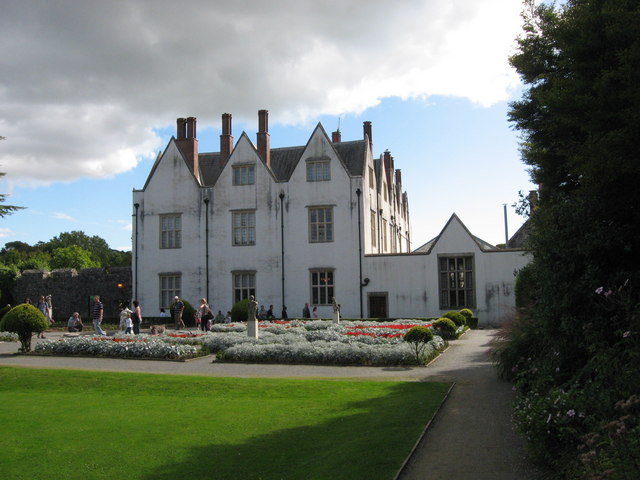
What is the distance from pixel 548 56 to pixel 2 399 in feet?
44.5

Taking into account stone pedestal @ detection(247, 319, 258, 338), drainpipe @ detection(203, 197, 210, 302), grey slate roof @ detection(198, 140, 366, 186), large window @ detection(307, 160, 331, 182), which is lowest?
stone pedestal @ detection(247, 319, 258, 338)

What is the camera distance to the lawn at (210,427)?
7.07 m

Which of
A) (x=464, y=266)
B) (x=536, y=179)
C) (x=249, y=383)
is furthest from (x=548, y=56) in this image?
(x=464, y=266)

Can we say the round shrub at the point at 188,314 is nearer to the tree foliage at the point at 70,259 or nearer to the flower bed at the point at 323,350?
the flower bed at the point at 323,350

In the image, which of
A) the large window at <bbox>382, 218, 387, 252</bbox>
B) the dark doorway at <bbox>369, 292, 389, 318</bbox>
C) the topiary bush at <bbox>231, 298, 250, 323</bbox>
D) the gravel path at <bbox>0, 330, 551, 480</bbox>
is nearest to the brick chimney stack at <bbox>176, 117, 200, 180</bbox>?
the topiary bush at <bbox>231, 298, 250, 323</bbox>

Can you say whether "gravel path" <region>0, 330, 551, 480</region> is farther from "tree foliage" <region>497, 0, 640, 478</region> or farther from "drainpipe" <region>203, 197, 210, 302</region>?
"drainpipe" <region>203, 197, 210, 302</region>

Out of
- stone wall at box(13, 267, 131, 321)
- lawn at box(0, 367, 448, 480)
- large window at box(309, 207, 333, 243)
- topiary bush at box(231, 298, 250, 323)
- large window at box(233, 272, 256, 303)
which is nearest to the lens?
lawn at box(0, 367, 448, 480)

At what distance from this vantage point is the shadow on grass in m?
6.79

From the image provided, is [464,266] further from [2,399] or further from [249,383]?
[2,399]

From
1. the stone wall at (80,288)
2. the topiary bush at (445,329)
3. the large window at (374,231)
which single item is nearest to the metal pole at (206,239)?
the stone wall at (80,288)

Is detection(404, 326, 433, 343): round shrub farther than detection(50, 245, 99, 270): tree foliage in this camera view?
No

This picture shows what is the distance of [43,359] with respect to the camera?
695 inches

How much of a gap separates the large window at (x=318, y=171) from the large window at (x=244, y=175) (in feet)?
13.0

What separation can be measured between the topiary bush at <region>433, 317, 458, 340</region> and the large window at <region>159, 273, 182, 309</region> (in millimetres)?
21525
